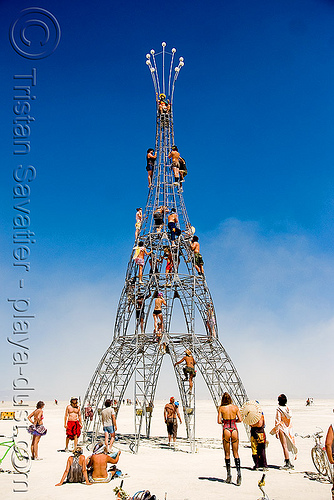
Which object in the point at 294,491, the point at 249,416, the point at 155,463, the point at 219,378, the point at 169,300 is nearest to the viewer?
the point at 294,491

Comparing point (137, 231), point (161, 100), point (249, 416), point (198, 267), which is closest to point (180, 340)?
point (198, 267)

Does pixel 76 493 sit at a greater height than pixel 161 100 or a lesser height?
lesser

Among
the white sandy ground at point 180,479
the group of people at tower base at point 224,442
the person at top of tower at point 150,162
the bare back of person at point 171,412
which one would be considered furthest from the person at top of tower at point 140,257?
the white sandy ground at point 180,479

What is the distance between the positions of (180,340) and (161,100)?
9.87 meters

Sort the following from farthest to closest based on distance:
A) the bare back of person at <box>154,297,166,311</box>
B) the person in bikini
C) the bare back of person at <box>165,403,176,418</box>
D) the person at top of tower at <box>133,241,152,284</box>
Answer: the person at top of tower at <box>133,241,152,284</box> → the bare back of person at <box>154,297,166,311</box> → the bare back of person at <box>165,403,176,418</box> → the person in bikini

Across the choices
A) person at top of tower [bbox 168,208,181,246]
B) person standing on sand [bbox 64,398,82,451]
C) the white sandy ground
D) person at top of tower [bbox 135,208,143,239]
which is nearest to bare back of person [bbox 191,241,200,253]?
person at top of tower [bbox 168,208,181,246]

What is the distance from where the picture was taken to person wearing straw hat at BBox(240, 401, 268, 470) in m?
9.07

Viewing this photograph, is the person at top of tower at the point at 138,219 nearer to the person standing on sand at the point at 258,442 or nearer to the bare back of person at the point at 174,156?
the bare back of person at the point at 174,156

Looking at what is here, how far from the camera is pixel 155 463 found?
1084cm

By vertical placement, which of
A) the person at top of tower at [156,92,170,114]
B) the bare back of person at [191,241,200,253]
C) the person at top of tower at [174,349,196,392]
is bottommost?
the person at top of tower at [174,349,196,392]

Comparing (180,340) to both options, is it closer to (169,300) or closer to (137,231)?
(169,300)

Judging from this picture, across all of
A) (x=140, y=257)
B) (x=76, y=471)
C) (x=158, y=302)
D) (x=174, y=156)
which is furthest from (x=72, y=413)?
(x=174, y=156)

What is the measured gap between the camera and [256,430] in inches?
356

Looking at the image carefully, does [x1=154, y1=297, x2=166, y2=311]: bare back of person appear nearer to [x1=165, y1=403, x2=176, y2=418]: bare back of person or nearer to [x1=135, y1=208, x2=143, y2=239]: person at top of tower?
[x1=135, y1=208, x2=143, y2=239]: person at top of tower
